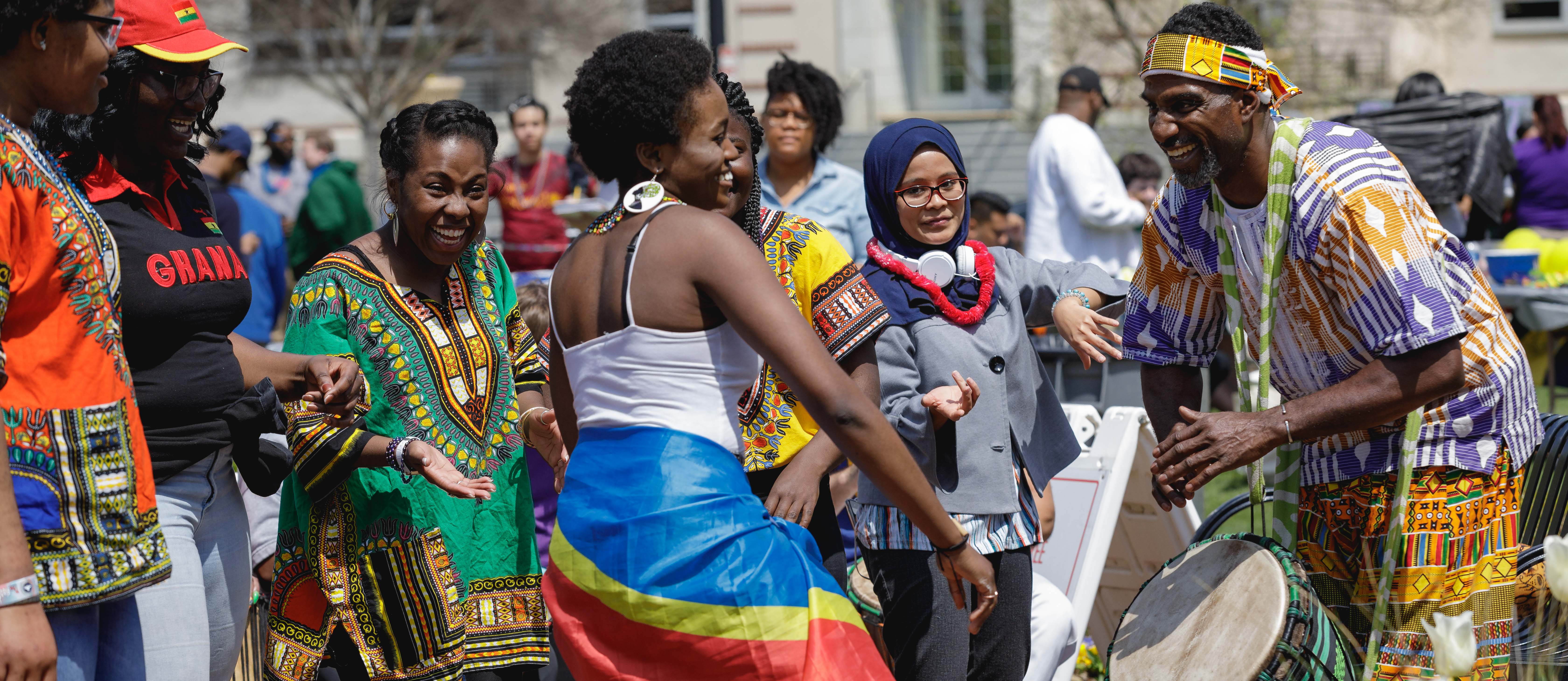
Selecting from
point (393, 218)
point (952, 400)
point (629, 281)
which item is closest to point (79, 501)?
point (629, 281)

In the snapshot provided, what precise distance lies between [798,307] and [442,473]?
2.99 ft

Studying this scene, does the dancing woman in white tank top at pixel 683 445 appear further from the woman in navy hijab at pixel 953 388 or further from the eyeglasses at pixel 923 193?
the eyeglasses at pixel 923 193

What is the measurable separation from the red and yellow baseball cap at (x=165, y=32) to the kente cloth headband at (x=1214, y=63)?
6.25 feet

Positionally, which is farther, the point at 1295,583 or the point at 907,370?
the point at 907,370

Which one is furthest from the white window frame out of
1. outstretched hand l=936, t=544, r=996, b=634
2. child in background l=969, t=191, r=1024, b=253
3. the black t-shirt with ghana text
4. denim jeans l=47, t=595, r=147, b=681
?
denim jeans l=47, t=595, r=147, b=681

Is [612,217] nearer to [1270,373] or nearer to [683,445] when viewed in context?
[683,445]

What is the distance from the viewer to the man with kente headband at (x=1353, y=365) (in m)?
2.70

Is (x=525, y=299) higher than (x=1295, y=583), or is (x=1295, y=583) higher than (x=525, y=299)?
(x=525, y=299)

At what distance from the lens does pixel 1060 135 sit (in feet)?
22.9

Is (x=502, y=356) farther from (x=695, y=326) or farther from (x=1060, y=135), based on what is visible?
(x=1060, y=135)

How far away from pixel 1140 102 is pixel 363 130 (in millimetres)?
16221

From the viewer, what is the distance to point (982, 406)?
3.38 metres

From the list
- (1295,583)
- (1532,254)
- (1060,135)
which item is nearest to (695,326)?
(1295,583)

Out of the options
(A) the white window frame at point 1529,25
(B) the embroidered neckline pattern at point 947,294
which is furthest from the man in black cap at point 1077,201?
(A) the white window frame at point 1529,25
